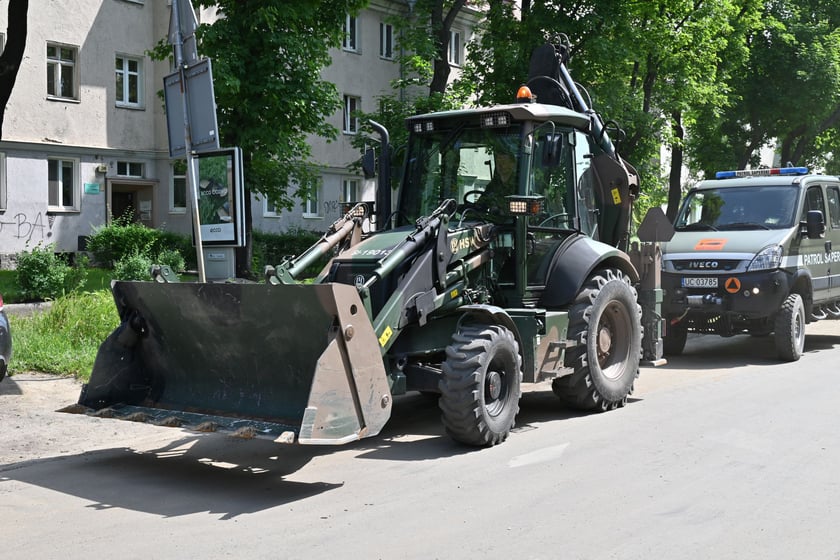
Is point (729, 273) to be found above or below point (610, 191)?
below

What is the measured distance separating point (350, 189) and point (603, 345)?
2657 cm

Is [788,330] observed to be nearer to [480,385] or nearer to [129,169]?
[480,385]

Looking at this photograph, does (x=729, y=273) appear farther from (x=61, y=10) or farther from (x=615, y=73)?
(x=61, y=10)

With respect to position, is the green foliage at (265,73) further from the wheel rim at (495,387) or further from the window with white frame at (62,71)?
the wheel rim at (495,387)

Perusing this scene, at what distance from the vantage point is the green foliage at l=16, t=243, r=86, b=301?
15.2 meters

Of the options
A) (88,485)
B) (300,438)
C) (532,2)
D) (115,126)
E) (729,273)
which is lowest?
(88,485)

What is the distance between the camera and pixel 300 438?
5.94 metres

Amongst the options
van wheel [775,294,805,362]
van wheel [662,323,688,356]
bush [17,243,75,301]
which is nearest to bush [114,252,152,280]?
bush [17,243,75,301]

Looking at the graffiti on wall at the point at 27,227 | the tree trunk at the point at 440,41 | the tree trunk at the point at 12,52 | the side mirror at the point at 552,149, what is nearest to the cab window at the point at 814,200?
the side mirror at the point at 552,149

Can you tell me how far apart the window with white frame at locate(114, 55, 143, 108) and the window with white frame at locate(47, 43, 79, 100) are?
1327 mm

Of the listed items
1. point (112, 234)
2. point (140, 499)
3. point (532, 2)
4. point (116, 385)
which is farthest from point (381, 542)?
point (112, 234)

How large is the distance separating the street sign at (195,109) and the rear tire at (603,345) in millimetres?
3740

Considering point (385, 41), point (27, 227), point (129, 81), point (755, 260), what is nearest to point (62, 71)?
point (129, 81)

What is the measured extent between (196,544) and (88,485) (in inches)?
66.9
